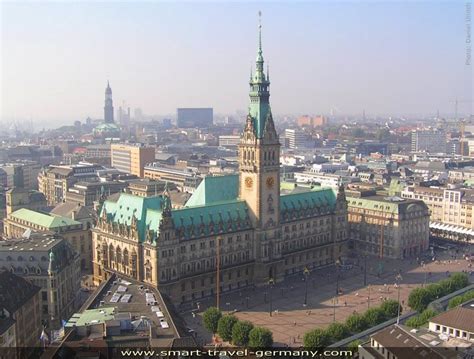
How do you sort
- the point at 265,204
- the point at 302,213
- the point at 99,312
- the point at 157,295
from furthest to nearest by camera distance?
the point at 302,213 < the point at 265,204 < the point at 157,295 < the point at 99,312

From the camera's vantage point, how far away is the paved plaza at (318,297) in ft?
448

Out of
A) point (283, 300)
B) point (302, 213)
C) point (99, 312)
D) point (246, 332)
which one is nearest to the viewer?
point (99, 312)

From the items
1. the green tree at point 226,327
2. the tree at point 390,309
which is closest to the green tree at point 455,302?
the tree at point 390,309

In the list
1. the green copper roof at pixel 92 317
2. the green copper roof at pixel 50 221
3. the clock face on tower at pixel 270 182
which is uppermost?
the clock face on tower at pixel 270 182

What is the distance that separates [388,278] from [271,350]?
7488cm

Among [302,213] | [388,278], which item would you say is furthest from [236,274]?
[388,278]

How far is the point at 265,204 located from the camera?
167625mm

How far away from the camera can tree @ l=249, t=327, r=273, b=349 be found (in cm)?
10969

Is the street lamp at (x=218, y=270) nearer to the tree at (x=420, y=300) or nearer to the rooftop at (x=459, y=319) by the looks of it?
the tree at (x=420, y=300)

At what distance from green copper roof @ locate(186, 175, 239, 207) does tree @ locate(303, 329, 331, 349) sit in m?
69.6

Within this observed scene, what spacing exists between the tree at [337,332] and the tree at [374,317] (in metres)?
6.71

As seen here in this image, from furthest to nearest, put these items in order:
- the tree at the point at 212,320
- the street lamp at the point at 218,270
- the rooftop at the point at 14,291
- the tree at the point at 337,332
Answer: the street lamp at the point at 218,270 → the tree at the point at 212,320 → the rooftop at the point at 14,291 → the tree at the point at 337,332

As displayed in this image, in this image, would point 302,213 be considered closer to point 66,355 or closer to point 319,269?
point 319,269

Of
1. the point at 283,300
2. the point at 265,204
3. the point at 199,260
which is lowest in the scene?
the point at 283,300
